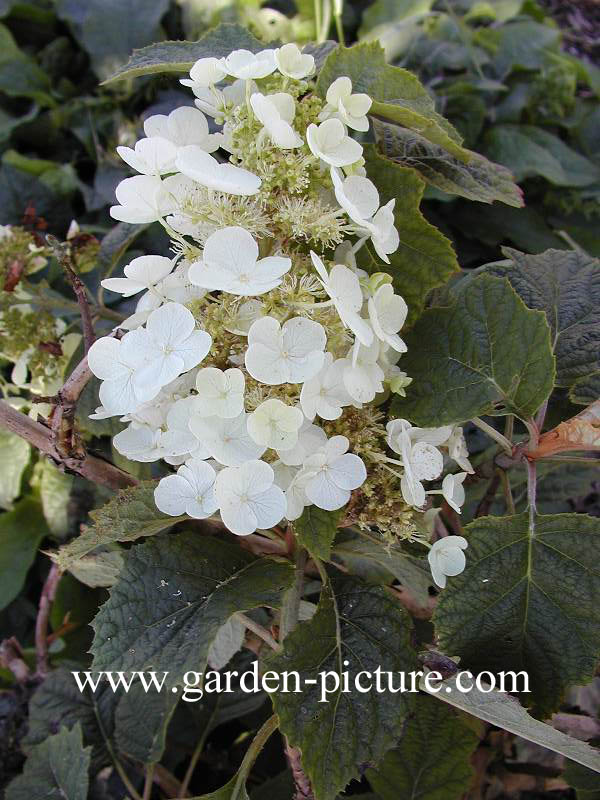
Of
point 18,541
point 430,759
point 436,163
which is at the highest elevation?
point 436,163

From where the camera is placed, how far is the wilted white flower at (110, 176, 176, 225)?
612 mm

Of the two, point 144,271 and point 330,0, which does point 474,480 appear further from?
point 330,0

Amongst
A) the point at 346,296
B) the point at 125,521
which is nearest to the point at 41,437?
the point at 125,521

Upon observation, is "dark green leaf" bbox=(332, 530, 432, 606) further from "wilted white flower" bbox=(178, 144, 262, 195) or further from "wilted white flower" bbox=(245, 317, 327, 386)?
"wilted white flower" bbox=(178, 144, 262, 195)

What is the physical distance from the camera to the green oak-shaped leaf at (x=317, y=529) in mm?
645

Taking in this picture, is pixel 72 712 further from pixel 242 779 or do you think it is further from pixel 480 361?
pixel 480 361

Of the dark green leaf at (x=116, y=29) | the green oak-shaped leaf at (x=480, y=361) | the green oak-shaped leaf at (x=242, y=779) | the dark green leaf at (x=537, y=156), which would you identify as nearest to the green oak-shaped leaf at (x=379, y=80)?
the green oak-shaped leaf at (x=480, y=361)

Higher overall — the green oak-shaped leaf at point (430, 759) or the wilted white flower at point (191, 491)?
the wilted white flower at point (191, 491)

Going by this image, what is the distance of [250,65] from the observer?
591 millimetres

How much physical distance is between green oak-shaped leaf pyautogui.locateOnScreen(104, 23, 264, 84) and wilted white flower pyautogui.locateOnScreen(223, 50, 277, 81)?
4.8 inches

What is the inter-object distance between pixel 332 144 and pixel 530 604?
0.45 m

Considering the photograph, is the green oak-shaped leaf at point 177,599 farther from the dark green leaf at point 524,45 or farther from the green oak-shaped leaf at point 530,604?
the dark green leaf at point 524,45

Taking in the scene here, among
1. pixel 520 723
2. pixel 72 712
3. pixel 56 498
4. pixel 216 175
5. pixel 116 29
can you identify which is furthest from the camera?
pixel 116 29

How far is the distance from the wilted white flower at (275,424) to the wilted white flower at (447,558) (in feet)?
0.62
